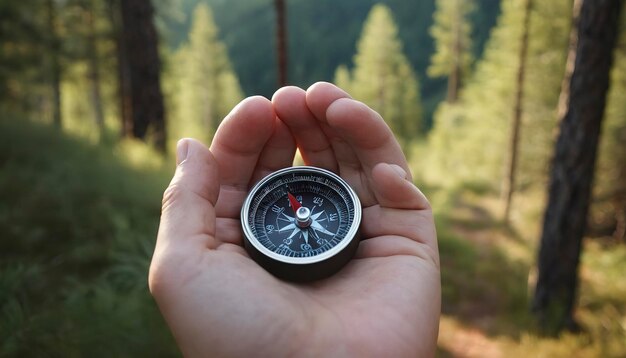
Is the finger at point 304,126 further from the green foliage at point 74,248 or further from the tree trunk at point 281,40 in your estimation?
the tree trunk at point 281,40

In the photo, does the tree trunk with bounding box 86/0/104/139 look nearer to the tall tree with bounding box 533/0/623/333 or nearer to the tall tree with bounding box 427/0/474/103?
the tall tree with bounding box 427/0/474/103

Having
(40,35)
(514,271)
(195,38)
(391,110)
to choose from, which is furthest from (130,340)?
(195,38)

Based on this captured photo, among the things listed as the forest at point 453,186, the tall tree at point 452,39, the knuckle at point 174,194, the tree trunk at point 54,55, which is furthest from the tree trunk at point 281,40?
the tall tree at point 452,39

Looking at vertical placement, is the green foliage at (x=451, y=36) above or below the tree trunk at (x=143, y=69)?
above

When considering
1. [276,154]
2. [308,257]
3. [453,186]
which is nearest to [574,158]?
[276,154]

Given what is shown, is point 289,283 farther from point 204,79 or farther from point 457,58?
point 204,79

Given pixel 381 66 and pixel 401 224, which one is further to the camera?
pixel 381 66

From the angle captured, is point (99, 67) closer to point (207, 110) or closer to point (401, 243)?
point (207, 110)
